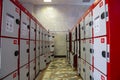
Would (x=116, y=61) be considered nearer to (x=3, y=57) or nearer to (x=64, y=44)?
(x=3, y=57)

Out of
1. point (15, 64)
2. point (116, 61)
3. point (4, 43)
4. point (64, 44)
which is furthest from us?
point (64, 44)

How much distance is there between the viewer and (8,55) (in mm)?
1791

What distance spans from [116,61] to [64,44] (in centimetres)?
782

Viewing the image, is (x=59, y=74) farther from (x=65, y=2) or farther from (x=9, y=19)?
(x=65, y=2)

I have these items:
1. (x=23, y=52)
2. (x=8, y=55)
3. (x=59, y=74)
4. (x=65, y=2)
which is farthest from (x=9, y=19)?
(x=65, y=2)

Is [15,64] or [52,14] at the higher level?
[52,14]

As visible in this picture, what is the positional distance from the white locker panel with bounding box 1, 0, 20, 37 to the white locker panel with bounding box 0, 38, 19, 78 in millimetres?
106

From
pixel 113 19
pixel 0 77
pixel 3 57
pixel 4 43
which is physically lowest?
pixel 0 77

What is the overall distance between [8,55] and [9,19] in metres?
0.48

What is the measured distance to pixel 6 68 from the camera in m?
1.71

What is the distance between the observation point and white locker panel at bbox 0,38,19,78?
1.62 m

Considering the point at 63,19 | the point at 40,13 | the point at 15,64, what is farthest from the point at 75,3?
the point at 15,64

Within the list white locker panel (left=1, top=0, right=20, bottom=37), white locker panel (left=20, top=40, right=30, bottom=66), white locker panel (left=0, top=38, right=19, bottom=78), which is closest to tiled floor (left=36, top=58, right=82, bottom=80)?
white locker panel (left=20, top=40, right=30, bottom=66)

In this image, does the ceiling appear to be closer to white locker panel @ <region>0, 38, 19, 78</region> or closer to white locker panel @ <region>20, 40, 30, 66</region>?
white locker panel @ <region>20, 40, 30, 66</region>
